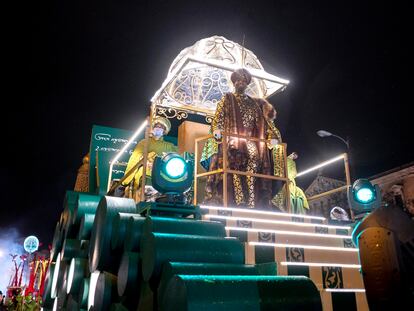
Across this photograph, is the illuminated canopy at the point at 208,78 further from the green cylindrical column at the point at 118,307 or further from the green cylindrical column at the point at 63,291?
the green cylindrical column at the point at 118,307

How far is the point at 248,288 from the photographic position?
7.88 ft

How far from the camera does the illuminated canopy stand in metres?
7.82

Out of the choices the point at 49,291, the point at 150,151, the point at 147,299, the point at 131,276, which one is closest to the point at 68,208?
the point at 49,291

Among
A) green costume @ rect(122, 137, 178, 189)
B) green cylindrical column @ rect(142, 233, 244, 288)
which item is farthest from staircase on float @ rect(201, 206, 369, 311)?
green costume @ rect(122, 137, 178, 189)

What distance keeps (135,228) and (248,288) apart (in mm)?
1304

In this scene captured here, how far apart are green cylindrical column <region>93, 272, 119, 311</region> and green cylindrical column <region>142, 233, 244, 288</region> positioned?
2.38 ft

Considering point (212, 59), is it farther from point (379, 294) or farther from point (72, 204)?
point (379, 294)

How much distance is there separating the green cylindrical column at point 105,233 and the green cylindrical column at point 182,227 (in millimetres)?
634

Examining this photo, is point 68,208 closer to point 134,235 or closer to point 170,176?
point 170,176

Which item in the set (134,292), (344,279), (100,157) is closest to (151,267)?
(134,292)

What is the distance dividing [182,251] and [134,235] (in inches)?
23.2

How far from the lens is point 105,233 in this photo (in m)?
3.60

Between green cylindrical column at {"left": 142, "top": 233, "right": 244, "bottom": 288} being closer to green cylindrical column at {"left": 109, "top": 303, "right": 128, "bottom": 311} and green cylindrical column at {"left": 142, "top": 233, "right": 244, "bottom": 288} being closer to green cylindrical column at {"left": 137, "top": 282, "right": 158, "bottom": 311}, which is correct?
green cylindrical column at {"left": 137, "top": 282, "right": 158, "bottom": 311}

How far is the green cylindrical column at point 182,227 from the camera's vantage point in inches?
124
